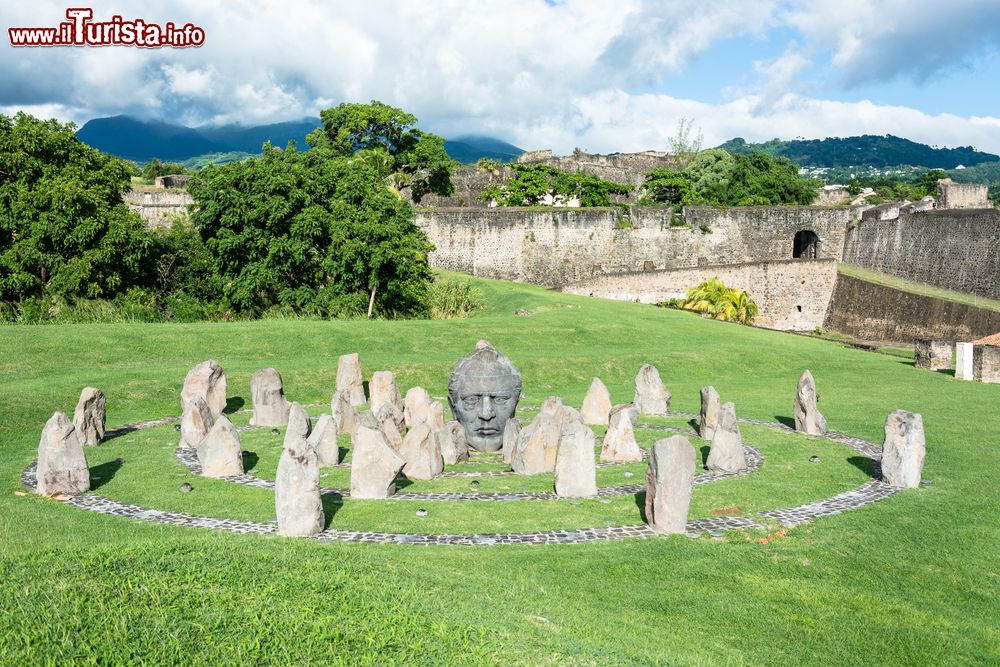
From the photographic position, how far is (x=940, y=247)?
40844mm

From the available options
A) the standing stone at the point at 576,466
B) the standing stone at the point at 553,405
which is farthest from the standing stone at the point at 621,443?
the standing stone at the point at 576,466

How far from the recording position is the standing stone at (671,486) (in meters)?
9.73

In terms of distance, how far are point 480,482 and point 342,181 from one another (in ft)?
71.4

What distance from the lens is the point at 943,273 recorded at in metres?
40.5

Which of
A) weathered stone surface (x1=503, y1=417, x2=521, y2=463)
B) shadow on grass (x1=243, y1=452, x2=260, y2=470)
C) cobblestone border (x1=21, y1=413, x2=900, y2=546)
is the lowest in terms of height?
shadow on grass (x1=243, y1=452, x2=260, y2=470)

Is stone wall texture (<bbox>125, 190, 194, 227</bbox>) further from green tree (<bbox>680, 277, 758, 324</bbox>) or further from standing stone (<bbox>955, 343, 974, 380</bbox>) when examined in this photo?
standing stone (<bbox>955, 343, 974, 380</bbox>)

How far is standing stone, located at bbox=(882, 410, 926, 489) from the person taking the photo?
11.9 m

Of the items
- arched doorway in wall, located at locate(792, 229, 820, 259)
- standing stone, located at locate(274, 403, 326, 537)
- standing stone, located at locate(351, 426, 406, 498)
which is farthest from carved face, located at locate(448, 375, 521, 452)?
arched doorway in wall, located at locate(792, 229, 820, 259)

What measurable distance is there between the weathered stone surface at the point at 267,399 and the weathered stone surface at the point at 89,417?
2.89 m

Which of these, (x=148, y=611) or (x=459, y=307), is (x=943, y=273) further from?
(x=148, y=611)

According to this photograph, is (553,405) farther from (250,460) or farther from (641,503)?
(250,460)

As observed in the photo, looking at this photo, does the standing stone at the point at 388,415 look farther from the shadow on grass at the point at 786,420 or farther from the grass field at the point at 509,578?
the shadow on grass at the point at 786,420

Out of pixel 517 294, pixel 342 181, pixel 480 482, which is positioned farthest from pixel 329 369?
pixel 517 294

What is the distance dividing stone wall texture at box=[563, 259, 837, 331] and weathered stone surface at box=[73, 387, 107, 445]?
104 feet
